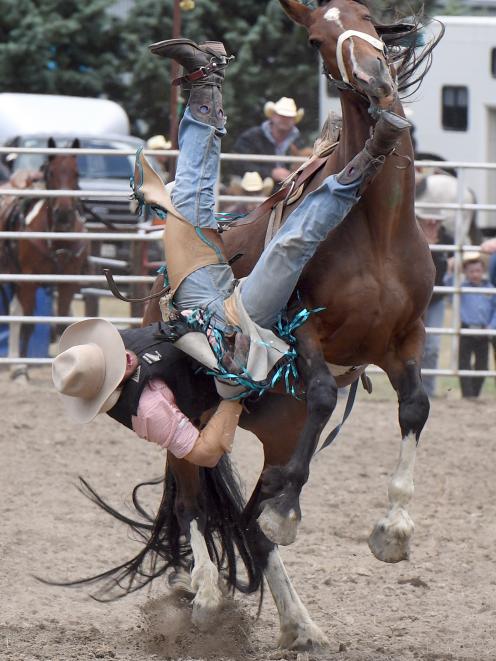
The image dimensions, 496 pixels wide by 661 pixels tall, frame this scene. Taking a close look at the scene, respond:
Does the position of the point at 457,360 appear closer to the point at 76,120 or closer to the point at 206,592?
the point at 206,592

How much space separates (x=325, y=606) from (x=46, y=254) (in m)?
4.53

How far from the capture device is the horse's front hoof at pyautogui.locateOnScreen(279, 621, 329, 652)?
4133mm

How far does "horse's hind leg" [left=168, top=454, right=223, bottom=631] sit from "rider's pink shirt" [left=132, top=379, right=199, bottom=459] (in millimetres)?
393

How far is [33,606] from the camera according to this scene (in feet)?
15.3

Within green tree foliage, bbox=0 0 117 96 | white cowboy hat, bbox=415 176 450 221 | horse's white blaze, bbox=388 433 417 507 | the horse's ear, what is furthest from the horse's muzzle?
green tree foliage, bbox=0 0 117 96

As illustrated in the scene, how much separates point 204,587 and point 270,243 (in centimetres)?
119

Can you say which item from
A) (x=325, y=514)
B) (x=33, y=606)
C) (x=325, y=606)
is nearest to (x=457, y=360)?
(x=325, y=514)

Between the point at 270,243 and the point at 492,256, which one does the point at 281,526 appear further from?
the point at 492,256

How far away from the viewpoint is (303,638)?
13.6 feet

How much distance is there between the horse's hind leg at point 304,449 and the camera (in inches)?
144

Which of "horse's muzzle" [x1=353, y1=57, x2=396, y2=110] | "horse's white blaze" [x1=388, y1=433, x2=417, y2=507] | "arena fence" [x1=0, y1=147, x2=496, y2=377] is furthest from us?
"arena fence" [x1=0, y1=147, x2=496, y2=377]

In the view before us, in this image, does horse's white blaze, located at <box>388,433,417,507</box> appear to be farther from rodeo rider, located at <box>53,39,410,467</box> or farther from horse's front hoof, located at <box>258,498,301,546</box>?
rodeo rider, located at <box>53,39,410,467</box>

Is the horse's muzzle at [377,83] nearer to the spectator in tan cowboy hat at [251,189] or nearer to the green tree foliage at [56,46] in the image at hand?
the spectator in tan cowboy hat at [251,189]

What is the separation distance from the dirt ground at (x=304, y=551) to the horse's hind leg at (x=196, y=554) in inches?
5.4
